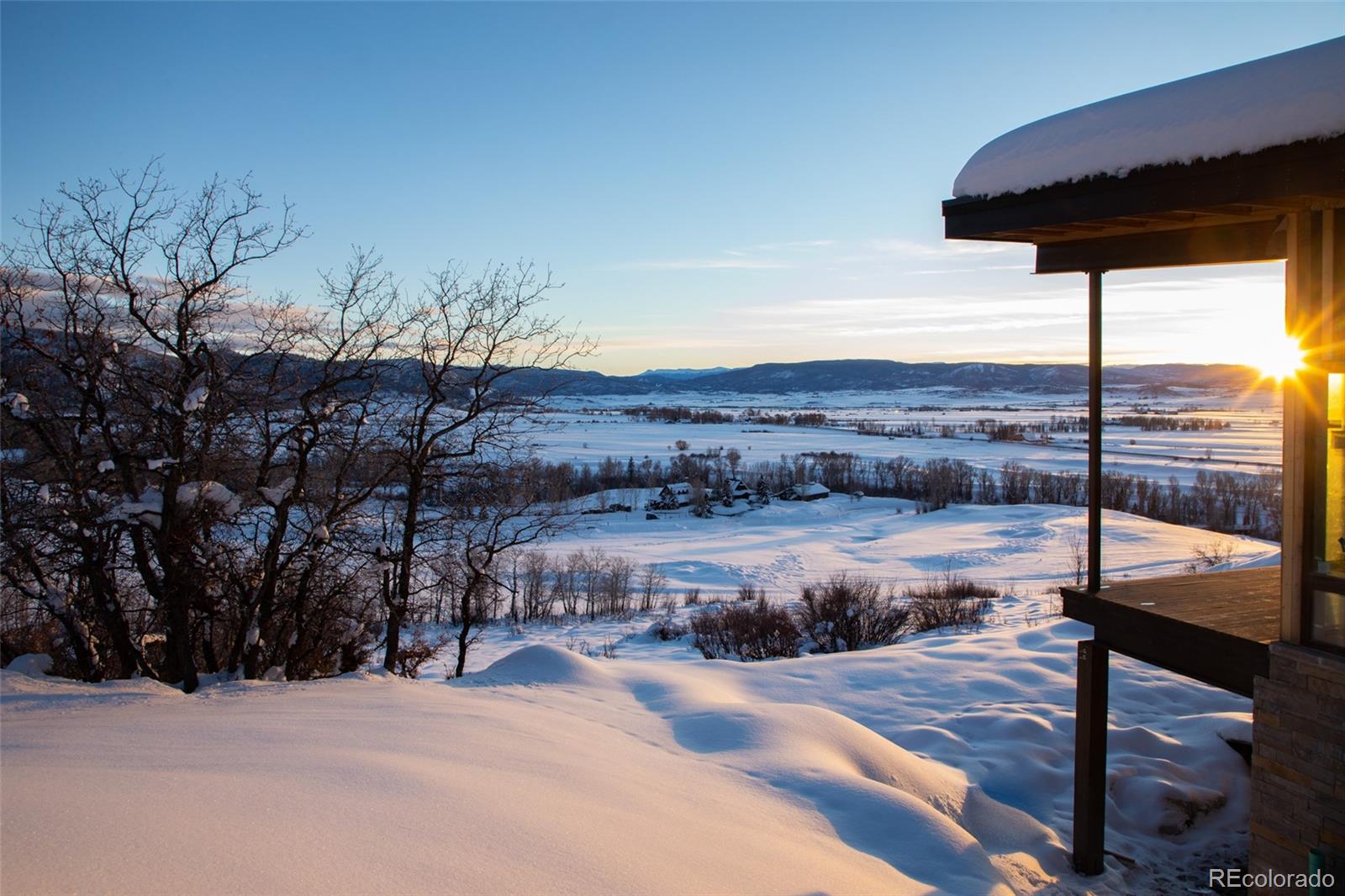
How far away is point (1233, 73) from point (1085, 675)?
434 centimetres

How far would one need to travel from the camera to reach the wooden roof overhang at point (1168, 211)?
3.95 metres

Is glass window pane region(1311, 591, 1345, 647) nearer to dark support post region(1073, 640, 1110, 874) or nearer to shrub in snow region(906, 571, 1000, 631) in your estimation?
dark support post region(1073, 640, 1110, 874)

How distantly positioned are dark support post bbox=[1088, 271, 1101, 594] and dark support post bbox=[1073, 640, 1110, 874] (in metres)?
0.60

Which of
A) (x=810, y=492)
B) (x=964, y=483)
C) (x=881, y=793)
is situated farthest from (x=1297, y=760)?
(x=964, y=483)

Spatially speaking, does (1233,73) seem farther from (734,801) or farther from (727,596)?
(727,596)

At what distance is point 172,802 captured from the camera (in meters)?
3.74

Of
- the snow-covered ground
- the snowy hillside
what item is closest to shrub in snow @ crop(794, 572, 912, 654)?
the snowy hillside

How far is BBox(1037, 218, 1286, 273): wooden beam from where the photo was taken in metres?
5.80

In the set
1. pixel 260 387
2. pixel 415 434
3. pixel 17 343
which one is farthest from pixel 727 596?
pixel 17 343

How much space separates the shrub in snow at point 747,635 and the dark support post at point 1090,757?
9.60 meters

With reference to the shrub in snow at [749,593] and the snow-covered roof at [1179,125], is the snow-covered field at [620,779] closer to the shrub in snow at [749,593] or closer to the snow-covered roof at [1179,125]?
the snow-covered roof at [1179,125]

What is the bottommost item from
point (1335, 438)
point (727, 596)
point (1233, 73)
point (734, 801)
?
point (727, 596)

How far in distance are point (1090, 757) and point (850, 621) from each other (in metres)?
10.6

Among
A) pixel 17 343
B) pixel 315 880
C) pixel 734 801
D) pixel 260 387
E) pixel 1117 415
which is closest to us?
pixel 315 880
